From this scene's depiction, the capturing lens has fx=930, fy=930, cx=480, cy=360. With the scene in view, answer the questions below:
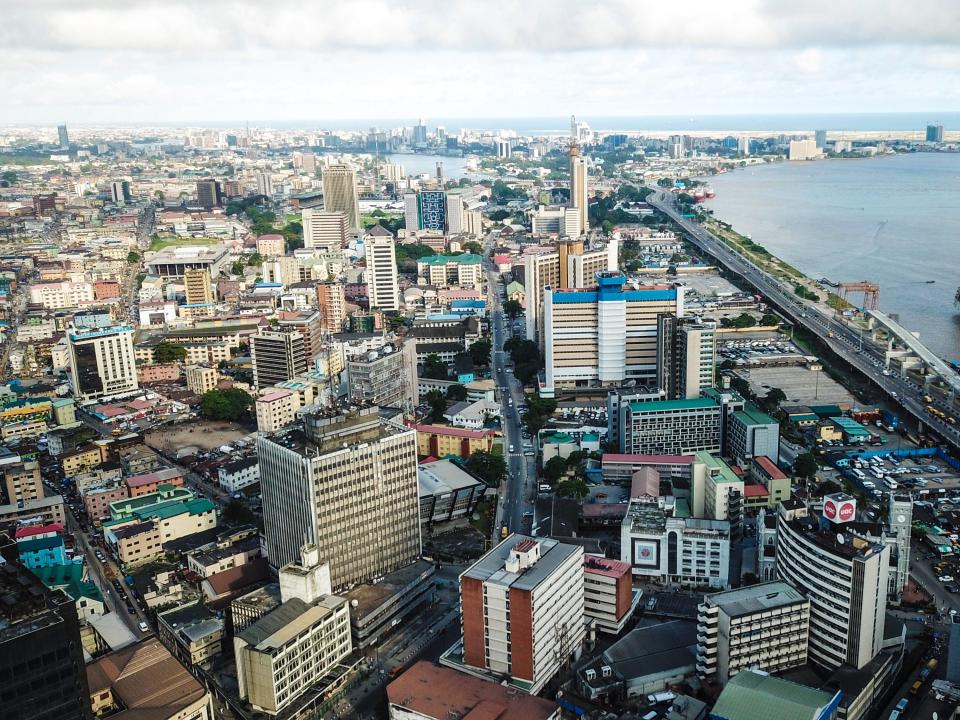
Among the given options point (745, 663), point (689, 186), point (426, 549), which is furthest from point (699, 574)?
point (689, 186)

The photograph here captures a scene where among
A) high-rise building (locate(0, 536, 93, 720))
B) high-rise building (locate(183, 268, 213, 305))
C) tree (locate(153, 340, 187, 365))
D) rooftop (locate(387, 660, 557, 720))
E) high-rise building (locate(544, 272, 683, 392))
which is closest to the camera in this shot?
high-rise building (locate(0, 536, 93, 720))

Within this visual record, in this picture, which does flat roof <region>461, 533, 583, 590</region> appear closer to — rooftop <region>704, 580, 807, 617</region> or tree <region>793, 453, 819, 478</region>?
rooftop <region>704, 580, 807, 617</region>

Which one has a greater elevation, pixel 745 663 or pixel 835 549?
pixel 835 549

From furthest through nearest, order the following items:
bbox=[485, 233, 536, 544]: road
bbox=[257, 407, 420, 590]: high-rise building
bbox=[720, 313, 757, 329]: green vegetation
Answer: bbox=[720, 313, 757, 329]: green vegetation, bbox=[485, 233, 536, 544]: road, bbox=[257, 407, 420, 590]: high-rise building

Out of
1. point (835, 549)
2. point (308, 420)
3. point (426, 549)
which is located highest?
point (308, 420)

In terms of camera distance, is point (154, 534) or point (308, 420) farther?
point (154, 534)

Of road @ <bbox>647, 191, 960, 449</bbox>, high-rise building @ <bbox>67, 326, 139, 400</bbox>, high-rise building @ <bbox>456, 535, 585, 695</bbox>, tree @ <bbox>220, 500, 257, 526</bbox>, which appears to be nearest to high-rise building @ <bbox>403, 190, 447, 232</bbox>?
road @ <bbox>647, 191, 960, 449</bbox>

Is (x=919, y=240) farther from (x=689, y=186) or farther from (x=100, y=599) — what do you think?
(x=100, y=599)

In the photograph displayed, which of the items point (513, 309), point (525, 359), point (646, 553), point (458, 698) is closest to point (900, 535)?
point (646, 553)
